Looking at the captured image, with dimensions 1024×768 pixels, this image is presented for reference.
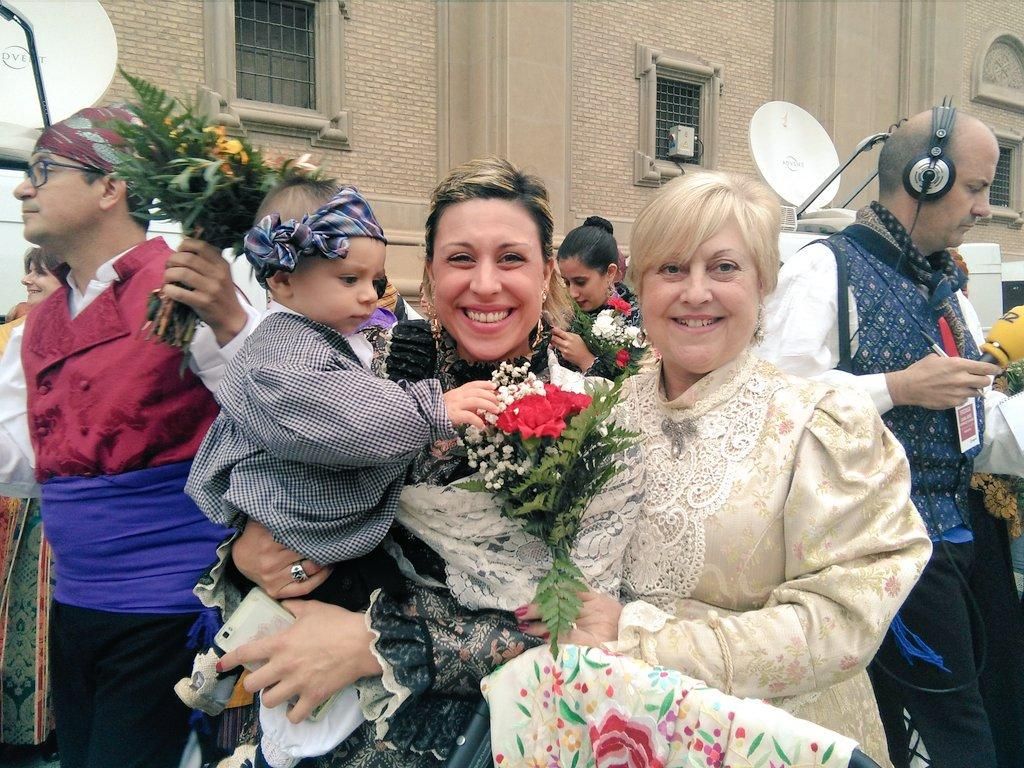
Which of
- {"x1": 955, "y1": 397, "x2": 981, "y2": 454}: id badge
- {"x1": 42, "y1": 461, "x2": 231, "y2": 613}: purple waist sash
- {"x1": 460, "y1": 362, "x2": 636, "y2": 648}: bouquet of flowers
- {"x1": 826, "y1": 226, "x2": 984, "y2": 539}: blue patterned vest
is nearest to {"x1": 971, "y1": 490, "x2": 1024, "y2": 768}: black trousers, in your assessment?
{"x1": 826, "y1": 226, "x2": 984, "y2": 539}: blue patterned vest

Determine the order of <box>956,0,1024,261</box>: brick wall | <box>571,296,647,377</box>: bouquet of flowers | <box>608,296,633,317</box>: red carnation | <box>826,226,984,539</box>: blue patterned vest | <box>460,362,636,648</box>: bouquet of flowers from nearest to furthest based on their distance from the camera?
<box>460,362,636,648</box>: bouquet of flowers → <box>826,226,984,539</box>: blue patterned vest → <box>571,296,647,377</box>: bouquet of flowers → <box>608,296,633,317</box>: red carnation → <box>956,0,1024,261</box>: brick wall

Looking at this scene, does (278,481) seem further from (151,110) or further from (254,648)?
(151,110)

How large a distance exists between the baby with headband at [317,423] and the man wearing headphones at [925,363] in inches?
57.2

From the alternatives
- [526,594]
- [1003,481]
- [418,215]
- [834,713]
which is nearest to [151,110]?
[526,594]

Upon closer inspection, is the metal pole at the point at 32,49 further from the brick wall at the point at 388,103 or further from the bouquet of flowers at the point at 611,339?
the brick wall at the point at 388,103

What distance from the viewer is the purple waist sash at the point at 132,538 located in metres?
1.93

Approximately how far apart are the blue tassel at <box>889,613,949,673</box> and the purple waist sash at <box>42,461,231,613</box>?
2.10 metres

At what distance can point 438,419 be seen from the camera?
1.41 m

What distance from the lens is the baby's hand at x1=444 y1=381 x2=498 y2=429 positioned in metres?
1.37

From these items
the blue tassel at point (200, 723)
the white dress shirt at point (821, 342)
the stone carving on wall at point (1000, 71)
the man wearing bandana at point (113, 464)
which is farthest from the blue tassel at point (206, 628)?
the stone carving on wall at point (1000, 71)

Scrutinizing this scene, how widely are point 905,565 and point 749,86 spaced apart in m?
15.5

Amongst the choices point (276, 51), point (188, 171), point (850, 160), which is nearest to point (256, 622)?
point (188, 171)

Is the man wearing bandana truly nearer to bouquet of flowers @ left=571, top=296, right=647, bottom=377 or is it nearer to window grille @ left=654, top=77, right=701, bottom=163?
bouquet of flowers @ left=571, top=296, right=647, bottom=377

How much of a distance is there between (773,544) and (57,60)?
456 centimetres
